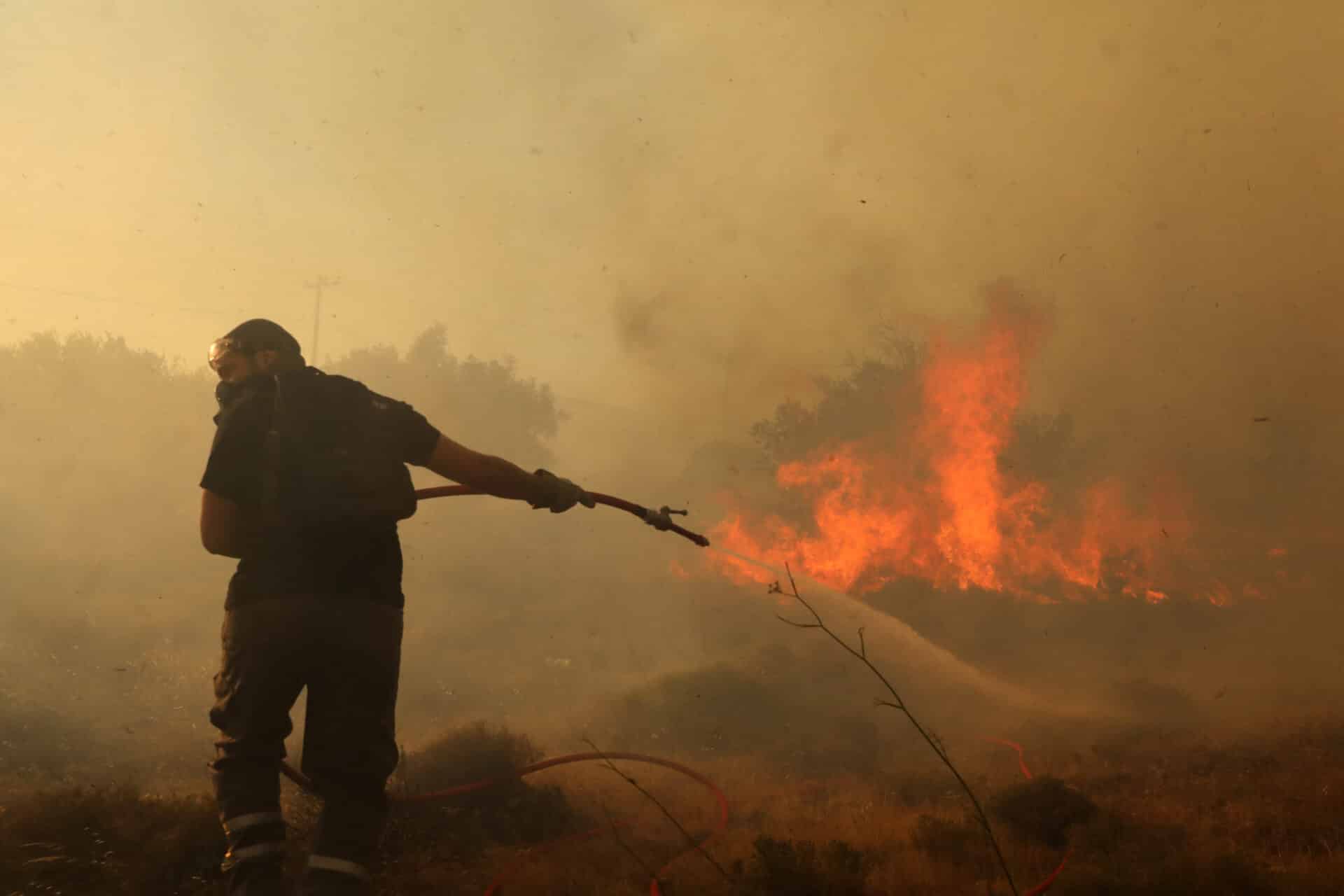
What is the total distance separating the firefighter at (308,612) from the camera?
314cm

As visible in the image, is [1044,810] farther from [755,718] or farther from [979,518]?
[979,518]

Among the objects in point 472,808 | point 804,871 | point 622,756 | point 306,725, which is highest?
point 306,725

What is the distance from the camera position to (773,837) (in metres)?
5.65

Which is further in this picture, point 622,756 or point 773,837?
point 622,756

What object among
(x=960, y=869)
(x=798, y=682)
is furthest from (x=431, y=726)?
(x=960, y=869)

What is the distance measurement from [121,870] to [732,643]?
17.8 m

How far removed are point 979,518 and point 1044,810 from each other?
54.9ft

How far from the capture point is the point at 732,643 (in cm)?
2155

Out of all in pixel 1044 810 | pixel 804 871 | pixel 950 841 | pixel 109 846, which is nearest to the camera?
pixel 804 871

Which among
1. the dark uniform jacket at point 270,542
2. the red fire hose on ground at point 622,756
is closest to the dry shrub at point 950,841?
the red fire hose on ground at point 622,756

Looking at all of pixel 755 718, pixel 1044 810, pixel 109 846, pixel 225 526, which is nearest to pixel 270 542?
pixel 225 526

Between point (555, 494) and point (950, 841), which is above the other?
point (555, 494)

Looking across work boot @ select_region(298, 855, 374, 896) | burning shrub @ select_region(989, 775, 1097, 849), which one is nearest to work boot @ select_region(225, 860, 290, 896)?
work boot @ select_region(298, 855, 374, 896)

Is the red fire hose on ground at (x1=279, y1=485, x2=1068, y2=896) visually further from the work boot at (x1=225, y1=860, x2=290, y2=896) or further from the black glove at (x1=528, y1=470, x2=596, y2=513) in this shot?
the work boot at (x1=225, y1=860, x2=290, y2=896)
